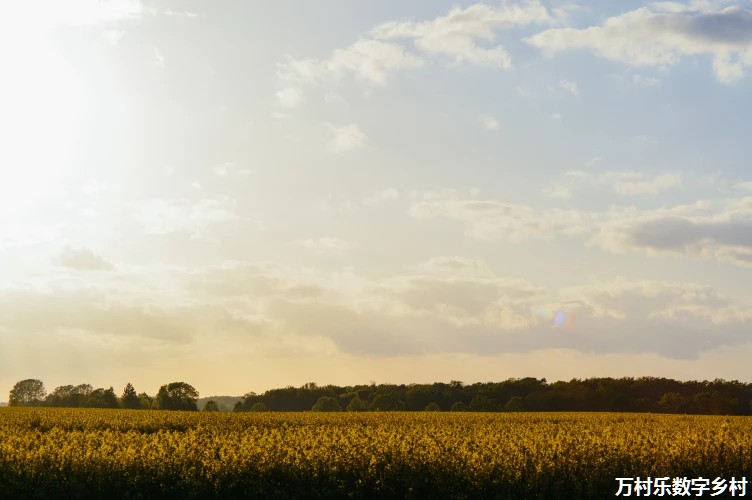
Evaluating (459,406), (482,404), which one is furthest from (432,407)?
(482,404)

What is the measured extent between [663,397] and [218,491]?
83036mm

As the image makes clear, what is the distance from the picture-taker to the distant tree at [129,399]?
114 meters

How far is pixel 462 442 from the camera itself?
23.3m

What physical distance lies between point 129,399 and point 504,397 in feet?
190

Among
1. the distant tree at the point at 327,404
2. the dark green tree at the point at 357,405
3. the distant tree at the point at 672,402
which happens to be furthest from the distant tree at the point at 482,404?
the distant tree at the point at 327,404

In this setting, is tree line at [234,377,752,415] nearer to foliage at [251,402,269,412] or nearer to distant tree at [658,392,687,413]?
distant tree at [658,392,687,413]

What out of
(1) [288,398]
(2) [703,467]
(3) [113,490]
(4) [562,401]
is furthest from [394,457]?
(1) [288,398]

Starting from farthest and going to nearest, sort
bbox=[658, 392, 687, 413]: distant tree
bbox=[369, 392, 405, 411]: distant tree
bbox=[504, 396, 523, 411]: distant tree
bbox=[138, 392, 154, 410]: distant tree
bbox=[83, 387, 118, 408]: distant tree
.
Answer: bbox=[138, 392, 154, 410]: distant tree → bbox=[83, 387, 118, 408]: distant tree → bbox=[369, 392, 405, 411]: distant tree → bbox=[658, 392, 687, 413]: distant tree → bbox=[504, 396, 523, 411]: distant tree

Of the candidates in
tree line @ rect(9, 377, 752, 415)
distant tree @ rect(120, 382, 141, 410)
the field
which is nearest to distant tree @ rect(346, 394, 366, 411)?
tree line @ rect(9, 377, 752, 415)

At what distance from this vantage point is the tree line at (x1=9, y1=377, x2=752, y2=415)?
87.9 m

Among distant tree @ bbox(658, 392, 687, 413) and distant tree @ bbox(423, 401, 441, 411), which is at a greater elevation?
distant tree @ bbox(658, 392, 687, 413)

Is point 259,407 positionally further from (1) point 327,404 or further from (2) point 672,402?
(2) point 672,402

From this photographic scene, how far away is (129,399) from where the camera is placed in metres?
115

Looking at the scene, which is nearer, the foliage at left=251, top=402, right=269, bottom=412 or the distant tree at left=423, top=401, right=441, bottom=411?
the distant tree at left=423, top=401, right=441, bottom=411
